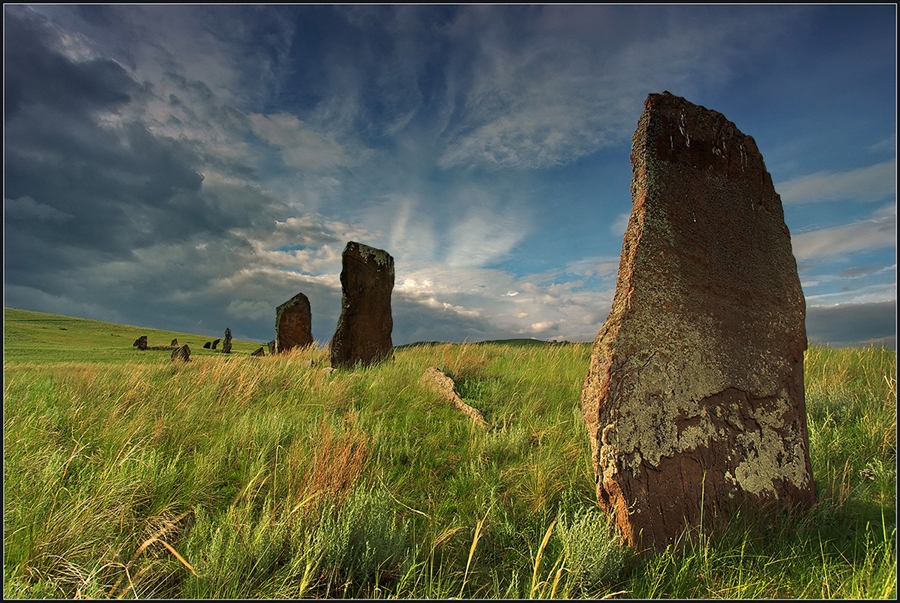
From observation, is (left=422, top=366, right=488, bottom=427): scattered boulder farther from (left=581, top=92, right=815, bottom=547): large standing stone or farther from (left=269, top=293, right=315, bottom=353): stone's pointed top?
(left=269, top=293, right=315, bottom=353): stone's pointed top

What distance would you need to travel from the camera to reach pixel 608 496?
128 inches

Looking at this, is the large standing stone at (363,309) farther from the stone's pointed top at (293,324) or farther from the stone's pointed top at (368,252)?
the stone's pointed top at (293,324)

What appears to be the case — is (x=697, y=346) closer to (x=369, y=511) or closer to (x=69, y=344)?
(x=369, y=511)

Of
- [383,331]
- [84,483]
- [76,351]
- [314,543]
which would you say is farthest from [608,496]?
[76,351]

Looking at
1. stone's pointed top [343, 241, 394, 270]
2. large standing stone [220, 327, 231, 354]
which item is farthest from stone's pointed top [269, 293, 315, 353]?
large standing stone [220, 327, 231, 354]

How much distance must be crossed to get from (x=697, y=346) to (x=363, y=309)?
848 centimetres

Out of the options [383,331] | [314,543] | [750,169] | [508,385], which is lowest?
A: [314,543]

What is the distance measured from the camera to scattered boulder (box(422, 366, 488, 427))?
5.92 metres

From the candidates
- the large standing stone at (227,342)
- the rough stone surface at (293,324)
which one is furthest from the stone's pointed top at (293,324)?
the large standing stone at (227,342)

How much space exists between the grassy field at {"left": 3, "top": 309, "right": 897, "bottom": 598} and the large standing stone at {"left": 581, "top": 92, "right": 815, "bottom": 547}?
11.6 inches

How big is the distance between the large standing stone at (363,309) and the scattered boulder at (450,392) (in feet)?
11.3

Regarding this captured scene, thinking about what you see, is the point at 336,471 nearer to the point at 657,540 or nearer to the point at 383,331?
the point at 657,540

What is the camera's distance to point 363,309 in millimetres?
11086

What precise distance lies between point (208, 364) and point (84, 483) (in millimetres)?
5235
